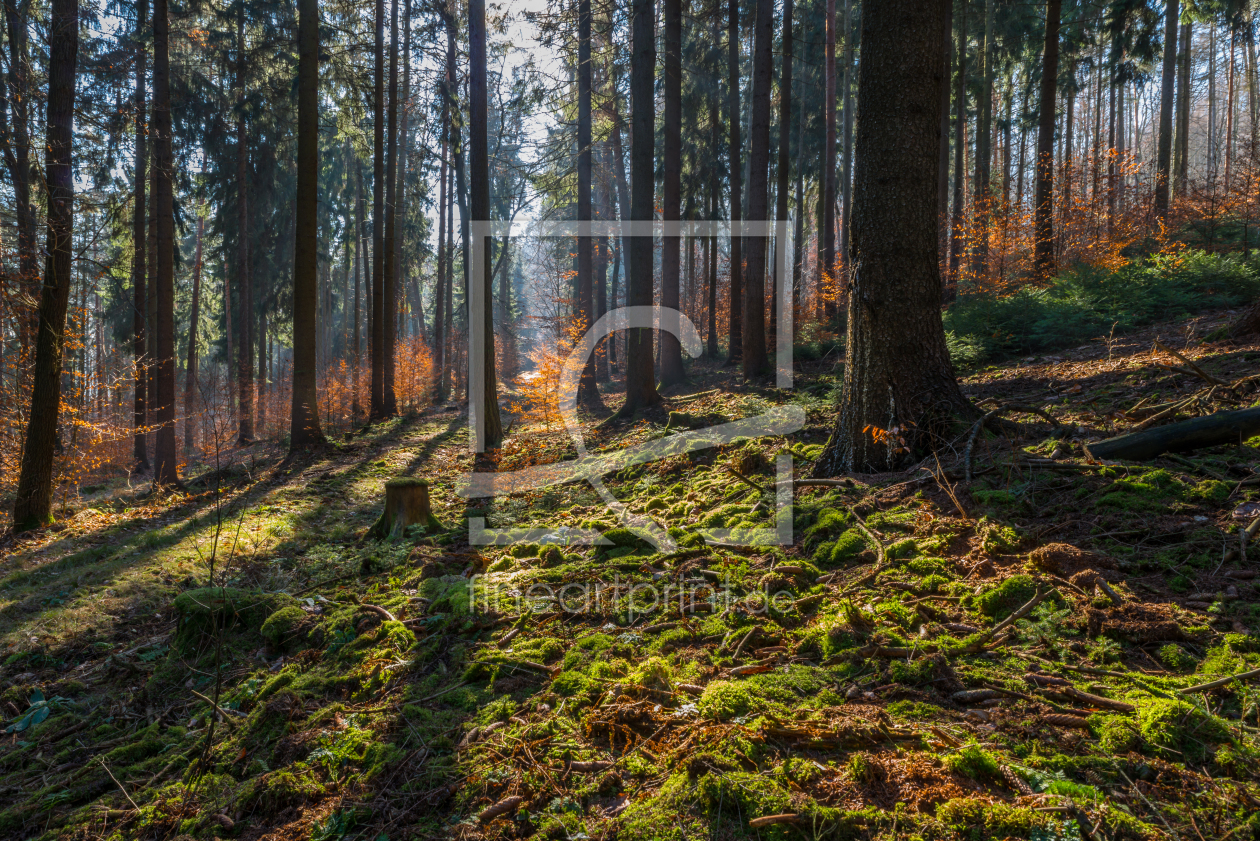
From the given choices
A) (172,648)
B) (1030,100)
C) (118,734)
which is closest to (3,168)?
(172,648)

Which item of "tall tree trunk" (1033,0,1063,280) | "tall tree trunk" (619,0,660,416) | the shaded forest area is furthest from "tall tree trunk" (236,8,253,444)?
"tall tree trunk" (1033,0,1063,280)

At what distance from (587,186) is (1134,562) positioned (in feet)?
49.3

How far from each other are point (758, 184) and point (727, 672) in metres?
11.0

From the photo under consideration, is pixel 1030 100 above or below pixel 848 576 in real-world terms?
above

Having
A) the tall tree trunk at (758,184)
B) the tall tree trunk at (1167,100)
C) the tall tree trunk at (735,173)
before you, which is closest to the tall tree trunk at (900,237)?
the tall tree trunk at (758,184)

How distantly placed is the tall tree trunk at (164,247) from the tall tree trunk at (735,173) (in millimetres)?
11123

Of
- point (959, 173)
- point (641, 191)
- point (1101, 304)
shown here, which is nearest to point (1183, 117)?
point (959, 173)

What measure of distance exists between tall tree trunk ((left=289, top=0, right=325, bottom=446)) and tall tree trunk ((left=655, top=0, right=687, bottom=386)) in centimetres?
517

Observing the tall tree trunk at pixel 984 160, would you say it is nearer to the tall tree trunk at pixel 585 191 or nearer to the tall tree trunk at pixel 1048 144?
the tall tree trunk at pixel 1048 144

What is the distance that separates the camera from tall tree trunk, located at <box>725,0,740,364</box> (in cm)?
1452

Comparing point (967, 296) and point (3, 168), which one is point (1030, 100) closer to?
point (967, 296)

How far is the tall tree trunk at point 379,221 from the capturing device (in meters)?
14.9

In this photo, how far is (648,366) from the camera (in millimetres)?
11711

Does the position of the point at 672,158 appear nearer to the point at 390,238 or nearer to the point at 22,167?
the point at 390,238
